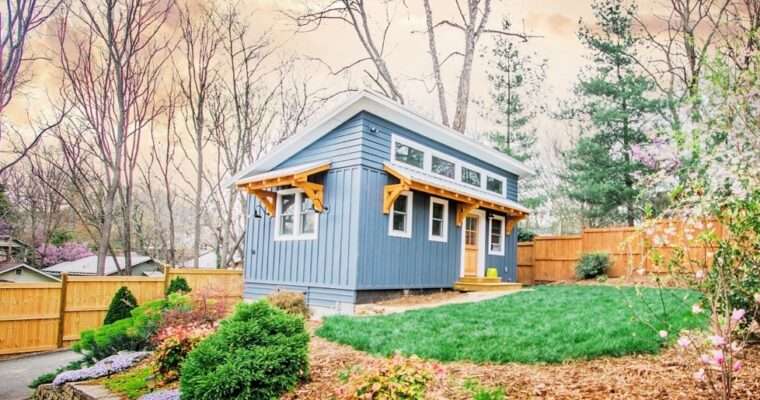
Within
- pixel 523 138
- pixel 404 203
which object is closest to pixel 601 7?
pixel 523 138

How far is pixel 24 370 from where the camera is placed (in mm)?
8641

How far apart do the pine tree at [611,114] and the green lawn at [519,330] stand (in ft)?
35.0

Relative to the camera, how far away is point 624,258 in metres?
15.1

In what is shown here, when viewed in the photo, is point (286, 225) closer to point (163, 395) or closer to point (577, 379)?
point (163, 395)

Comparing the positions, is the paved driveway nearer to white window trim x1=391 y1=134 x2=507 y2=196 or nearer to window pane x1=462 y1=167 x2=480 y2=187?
white window trim x1=391 y1=134 x2=507 y2=196

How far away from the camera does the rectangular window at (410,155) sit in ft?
35.3

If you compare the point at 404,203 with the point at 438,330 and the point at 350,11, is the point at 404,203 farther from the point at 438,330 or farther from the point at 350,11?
the point at 350,11

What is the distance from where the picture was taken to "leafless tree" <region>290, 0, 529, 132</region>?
1808cm

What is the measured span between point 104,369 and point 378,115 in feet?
21.8

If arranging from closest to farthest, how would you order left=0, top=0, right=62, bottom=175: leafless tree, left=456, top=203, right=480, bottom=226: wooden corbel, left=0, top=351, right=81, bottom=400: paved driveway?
left=0, top=0, right=62, bottom=175: leafless tree
left=0, top=351, right=81, bottom=400: paved driveway
left=456, top=203, right=480, bottom=226: wooden corbel

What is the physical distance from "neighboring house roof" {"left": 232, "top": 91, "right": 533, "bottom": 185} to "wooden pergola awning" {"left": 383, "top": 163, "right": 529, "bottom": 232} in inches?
40.3

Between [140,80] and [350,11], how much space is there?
846cm

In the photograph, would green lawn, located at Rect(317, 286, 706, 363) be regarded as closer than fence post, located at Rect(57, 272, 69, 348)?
Yes

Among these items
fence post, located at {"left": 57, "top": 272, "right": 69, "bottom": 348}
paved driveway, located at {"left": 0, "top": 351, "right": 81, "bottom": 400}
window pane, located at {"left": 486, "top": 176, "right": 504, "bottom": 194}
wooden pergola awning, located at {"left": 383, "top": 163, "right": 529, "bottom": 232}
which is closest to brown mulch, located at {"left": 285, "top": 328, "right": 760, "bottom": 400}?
wooden pergola awning, located at {"left": 383, "top": 163, "right": 529, "bottom": 232}
